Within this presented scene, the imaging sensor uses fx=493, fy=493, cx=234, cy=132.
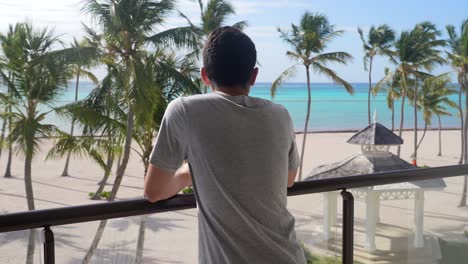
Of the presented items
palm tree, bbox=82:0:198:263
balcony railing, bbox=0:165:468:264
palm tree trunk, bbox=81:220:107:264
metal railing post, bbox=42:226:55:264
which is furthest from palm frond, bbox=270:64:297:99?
metal railing post, bbox=42:226:55:264

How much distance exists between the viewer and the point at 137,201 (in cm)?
139

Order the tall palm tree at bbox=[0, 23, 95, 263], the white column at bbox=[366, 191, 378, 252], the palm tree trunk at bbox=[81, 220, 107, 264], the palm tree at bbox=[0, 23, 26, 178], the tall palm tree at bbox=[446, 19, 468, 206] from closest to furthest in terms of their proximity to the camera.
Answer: the palm tree trunk at bbox=[81, 220, 107, 264], the white column at bbox=[366, 191, 378, 252], the tall palm tree at bbox=[0, 23, 95, 263], the palm tree at bbox=[0, 23, 26, 178], the tall palm tree at bbox=[446, 19, 468, 206]

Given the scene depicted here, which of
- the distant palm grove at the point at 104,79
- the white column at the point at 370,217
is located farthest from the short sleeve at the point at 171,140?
the distant palm grove at the point at 104,79

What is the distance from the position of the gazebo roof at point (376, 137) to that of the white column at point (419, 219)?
1332 cm

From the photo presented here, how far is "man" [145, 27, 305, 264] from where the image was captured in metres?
1.13

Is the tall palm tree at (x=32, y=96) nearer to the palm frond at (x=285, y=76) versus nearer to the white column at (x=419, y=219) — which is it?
the white column at (x=419, y=219)

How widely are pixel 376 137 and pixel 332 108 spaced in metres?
54.4

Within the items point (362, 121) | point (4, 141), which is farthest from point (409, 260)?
point (362, 121)

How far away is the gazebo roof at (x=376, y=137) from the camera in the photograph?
1542 cm

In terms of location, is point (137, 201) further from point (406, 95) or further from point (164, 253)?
point (406, 95)

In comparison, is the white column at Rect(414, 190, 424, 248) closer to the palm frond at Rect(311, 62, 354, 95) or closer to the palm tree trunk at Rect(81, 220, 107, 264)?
the palm tree trunk at Rect(81, 220, 107, 264)

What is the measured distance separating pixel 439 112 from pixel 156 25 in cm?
2466

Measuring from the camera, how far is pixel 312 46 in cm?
2753

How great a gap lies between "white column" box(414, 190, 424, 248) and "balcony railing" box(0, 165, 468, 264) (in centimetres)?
35
